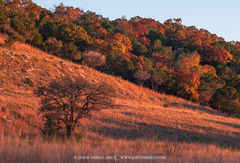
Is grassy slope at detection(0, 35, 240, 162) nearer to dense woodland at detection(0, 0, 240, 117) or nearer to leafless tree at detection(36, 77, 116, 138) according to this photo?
leafless tree at detection(36, 77, 116, 138)

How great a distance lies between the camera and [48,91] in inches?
363

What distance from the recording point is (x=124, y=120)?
16.9 metres

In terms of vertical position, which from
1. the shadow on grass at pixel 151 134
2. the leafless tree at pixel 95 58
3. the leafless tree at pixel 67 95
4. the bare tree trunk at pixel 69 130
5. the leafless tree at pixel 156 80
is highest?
the leafless tree at pixel 95 58

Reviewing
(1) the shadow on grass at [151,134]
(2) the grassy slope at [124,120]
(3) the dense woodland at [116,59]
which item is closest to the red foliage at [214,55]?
(3) the dense woodland at [116,59]

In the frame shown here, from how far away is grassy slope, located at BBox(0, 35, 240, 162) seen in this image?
6.68 meters

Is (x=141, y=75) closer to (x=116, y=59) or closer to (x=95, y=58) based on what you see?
(x=116, y=59)

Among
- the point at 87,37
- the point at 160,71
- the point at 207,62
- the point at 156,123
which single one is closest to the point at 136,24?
the point at 207,62

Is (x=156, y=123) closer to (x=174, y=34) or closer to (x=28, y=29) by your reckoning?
(x=28, y=29)

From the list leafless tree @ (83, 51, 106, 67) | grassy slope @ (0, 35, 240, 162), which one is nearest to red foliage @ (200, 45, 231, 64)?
grassy slope @ (0, 35, 240, 162)

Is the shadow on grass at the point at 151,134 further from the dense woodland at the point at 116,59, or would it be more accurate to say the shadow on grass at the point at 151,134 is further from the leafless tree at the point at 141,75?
the dense woodland at the point at 116,59

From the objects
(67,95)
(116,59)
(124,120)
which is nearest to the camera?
(67,95)

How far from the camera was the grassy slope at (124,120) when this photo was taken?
6677 mm

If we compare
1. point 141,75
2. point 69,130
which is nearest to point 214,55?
point 141,75

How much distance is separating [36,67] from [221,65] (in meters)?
58.5
